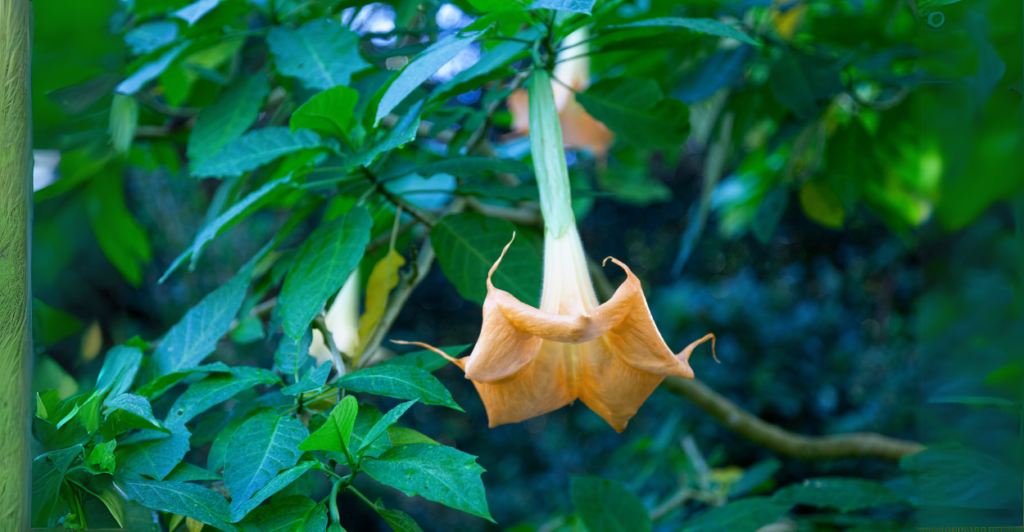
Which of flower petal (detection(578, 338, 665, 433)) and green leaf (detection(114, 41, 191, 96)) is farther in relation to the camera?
green leaf (detection(114, 41, 191, 96))

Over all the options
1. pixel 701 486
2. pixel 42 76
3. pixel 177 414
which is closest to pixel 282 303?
pixel 177 414

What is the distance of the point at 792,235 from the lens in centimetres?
402

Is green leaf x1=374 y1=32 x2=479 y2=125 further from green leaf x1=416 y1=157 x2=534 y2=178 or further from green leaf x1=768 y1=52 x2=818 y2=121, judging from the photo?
green leaf x1=768 y1=52 x2=818 y2=121

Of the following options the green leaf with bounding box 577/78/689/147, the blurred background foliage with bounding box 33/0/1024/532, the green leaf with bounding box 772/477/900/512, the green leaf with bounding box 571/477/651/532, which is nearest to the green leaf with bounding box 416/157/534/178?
the blurred background foliage with bounding box 33/0/1024/532

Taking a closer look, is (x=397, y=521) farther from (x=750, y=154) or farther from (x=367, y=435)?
(x=750, y=154)

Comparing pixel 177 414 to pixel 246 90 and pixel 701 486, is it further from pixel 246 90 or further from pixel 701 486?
pixel 701 486

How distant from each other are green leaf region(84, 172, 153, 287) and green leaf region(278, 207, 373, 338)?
0.34m

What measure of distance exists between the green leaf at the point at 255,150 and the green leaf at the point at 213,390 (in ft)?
0.56

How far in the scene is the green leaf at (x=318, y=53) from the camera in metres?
0.58

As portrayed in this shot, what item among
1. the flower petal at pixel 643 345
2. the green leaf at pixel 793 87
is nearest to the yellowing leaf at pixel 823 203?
the green leaf at pixel 793 87

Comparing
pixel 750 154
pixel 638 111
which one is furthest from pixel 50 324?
pixel 750 154

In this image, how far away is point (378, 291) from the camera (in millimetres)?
627

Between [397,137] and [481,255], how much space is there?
17 cm

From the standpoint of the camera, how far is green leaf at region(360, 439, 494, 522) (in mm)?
382
